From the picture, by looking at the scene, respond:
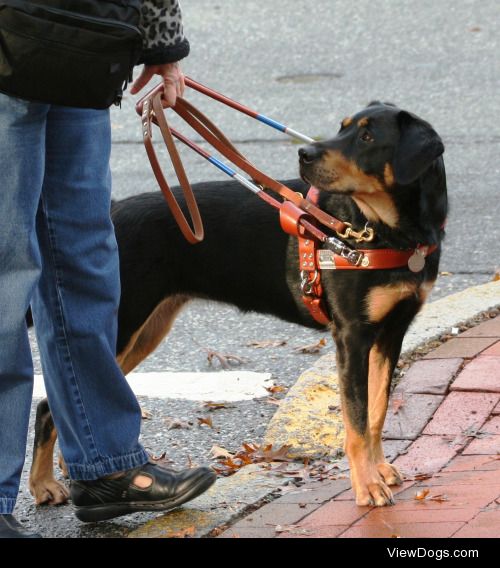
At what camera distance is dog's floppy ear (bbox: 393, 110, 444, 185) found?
12.5 ft

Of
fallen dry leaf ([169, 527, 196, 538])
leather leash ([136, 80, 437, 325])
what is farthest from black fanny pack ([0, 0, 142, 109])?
fallen dry leaf ([169, 527, 196, 538])

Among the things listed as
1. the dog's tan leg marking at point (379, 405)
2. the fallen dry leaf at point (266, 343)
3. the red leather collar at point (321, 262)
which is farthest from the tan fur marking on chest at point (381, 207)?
the fallen dry leaf at point (266, 343)

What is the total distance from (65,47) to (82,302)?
2.70 feet

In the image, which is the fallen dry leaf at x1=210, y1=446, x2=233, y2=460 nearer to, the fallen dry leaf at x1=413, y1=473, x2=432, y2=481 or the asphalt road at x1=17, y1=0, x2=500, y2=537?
the asphalt road at x1=17, y1=0, x2=500, y2=537

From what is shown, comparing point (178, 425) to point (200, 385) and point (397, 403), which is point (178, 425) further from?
point (397, 403)

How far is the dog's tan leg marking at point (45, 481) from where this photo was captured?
158 inches

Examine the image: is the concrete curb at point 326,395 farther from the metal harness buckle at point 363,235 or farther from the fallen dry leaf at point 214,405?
the metal harness buckle at point 363,235

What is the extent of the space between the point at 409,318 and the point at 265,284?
59 centimetres

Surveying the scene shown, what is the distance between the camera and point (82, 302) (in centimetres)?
356

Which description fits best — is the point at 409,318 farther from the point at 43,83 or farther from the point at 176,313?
the point at 43,83

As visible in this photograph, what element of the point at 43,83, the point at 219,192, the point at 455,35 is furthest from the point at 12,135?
the point at 455,35

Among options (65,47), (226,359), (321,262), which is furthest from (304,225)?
(226,359)

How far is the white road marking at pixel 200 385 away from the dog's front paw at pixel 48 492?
0.86 meters

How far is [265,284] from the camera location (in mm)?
4348
